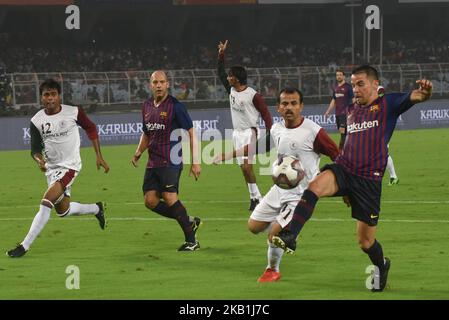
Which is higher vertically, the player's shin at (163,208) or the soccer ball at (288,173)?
the soccer ball at (288,173)

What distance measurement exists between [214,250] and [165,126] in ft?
5.93

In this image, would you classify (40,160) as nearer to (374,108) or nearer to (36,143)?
(36,143)

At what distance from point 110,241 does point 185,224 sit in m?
1.86

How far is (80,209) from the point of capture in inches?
674

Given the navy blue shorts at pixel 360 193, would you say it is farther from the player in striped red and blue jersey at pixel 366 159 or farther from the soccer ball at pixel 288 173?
the soccer ball at pixel 288 173

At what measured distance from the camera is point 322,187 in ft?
38.1

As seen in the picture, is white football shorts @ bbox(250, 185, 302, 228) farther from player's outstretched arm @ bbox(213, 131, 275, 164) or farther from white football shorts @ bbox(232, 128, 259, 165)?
white football shorts @ bbox(232, 128, 259, 165)

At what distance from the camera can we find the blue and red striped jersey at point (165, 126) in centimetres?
1588

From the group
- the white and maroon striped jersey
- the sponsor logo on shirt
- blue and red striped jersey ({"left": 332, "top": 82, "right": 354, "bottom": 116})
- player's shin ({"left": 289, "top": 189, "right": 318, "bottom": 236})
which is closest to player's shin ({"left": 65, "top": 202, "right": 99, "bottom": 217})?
the white and maroon striped jersey

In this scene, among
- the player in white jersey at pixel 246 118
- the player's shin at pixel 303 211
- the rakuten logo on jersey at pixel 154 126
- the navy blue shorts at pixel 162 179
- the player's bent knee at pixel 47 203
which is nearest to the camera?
the player's shin at pixel 303 211

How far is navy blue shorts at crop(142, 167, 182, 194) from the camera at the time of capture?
1581 centimetres

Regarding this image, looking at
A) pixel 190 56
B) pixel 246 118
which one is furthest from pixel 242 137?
pixel 190 56

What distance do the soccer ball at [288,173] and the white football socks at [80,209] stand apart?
4989mm

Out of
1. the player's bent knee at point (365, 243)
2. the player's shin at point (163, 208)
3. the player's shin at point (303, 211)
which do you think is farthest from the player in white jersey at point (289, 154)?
the player's shin at point (163, 208)
